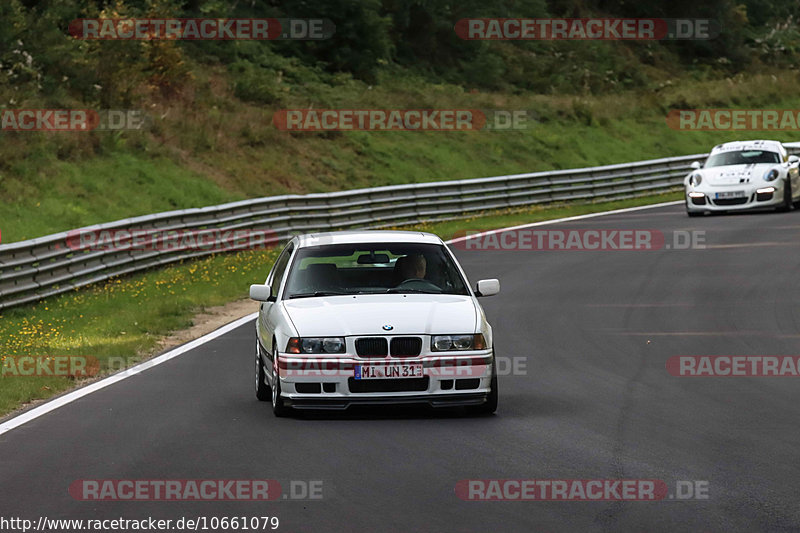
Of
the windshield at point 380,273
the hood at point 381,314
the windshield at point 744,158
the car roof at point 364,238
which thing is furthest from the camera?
the windshield at point 744,158

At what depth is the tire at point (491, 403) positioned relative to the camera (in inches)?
425

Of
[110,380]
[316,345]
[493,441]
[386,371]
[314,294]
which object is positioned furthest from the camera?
[110,380]

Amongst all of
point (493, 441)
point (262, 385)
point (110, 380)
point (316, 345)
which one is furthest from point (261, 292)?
point (493, 441)

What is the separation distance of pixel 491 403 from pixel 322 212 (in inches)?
740

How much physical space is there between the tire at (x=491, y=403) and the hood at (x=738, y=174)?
802 inches

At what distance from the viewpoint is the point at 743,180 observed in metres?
30.2

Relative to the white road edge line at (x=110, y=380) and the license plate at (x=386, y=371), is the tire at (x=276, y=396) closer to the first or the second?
the license plate at (x=386, y=371)

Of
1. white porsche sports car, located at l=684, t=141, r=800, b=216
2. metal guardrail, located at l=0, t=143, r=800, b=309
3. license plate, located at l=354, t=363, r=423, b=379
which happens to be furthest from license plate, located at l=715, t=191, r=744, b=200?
license plate, located at l=354, t=363, r=423, b=379

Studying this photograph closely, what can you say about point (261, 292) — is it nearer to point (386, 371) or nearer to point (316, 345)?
point (316, 345)

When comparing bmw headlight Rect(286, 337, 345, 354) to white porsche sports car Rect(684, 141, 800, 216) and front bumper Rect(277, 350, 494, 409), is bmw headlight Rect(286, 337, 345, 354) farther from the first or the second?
white porsche sports car Rect(684, 141, 800, 216)

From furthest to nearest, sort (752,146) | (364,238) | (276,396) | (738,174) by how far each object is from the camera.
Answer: (752,146)
(738,174)
(364,238)
(276,396)

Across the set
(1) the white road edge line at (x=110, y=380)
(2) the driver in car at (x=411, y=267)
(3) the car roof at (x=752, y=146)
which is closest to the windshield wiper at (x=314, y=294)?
(2) the driver in car at (x=411, y=267)

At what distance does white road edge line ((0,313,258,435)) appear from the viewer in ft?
36.3

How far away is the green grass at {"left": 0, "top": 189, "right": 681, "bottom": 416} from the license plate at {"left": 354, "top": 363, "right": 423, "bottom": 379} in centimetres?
311
